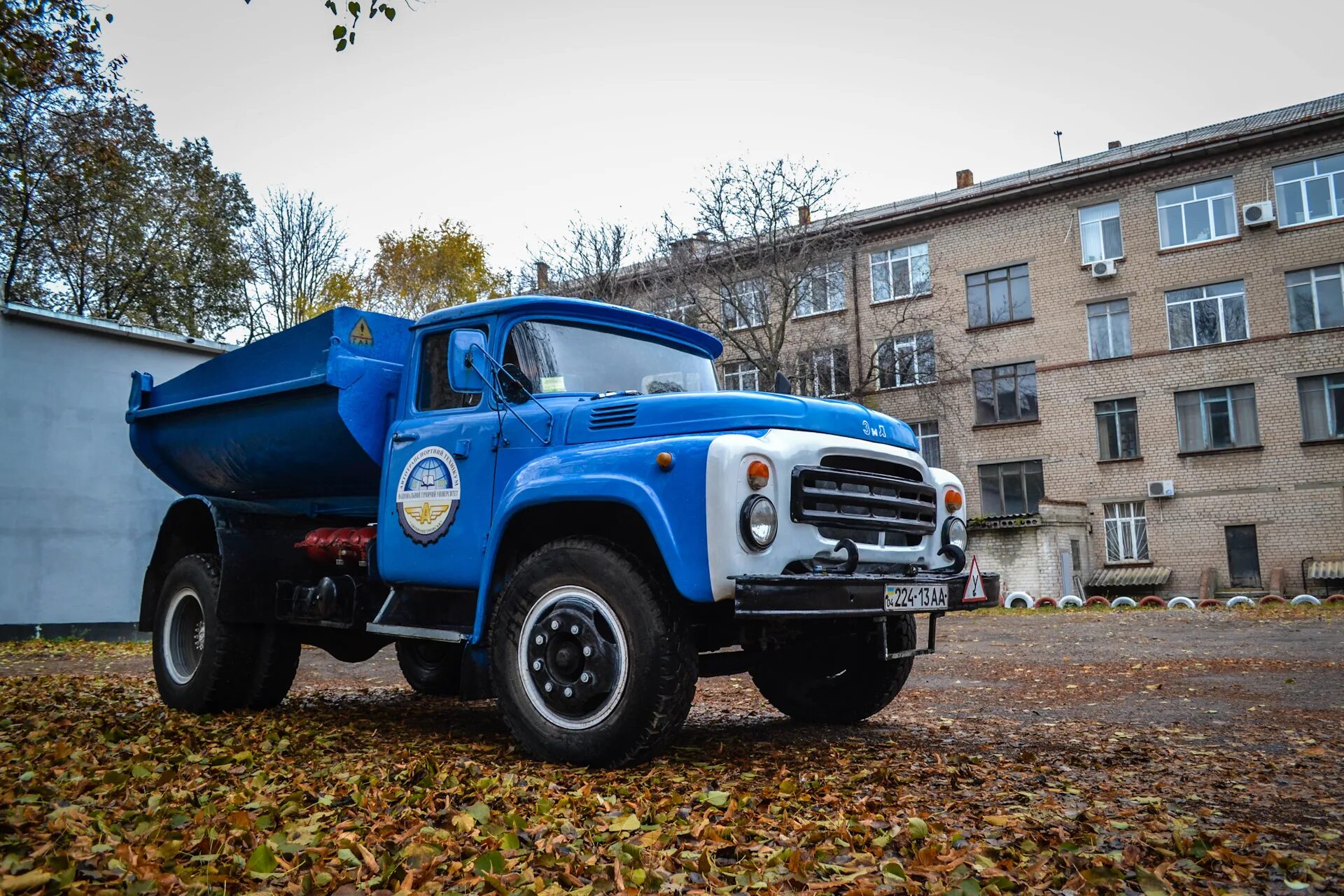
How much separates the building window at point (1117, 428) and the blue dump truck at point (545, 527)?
81.0ft

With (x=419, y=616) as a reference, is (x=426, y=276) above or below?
above

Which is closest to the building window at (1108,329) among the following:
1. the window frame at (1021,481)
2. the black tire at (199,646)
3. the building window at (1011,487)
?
the window frame at (1021,481)

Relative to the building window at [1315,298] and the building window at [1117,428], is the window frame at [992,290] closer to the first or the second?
the building window at [1117,428]

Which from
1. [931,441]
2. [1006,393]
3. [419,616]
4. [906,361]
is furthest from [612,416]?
[931,441]

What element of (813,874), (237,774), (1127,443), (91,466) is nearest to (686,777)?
(813,874)

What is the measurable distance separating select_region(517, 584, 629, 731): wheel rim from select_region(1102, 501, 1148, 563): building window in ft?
85.6

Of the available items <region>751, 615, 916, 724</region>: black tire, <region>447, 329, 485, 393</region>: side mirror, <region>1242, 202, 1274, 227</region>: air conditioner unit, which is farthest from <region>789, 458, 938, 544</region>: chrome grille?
<region>1242, 202, 1274, 227</region>: air conditioner unit

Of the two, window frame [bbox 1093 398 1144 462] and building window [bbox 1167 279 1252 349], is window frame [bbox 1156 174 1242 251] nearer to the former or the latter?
building window [bbox 1167 279 1252 349]

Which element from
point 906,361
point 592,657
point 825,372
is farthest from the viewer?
point 825,372

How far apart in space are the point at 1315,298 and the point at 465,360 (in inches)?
1092

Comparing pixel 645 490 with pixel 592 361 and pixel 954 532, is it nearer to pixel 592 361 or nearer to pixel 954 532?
pixel 592 361

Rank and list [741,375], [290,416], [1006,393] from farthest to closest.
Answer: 1. [741,375]
2. [1006,393]
3. [290,416]

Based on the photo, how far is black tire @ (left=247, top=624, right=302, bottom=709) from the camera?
7.48 metres

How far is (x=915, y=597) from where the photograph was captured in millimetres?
Result: 5328
